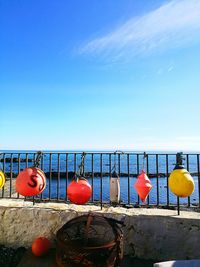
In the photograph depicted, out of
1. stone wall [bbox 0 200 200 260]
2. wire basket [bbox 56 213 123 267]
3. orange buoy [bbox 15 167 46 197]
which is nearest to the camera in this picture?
wire basket [bbox 56 213 123 267]

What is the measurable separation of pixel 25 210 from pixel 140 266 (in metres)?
1.78

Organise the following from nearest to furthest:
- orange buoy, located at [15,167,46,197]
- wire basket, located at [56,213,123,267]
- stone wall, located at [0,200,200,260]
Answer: wire basket, located at [56,213,123,267]
orange buoy, located at [15,167,46,197]
stone wall, located at [0,200,200,260]

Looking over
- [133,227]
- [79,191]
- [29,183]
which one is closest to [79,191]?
[79,191]

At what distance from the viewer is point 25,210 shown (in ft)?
12.4

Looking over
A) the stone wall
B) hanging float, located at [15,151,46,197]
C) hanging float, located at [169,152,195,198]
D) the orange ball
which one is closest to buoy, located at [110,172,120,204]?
the stone wall

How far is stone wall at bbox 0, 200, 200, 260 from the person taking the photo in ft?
11.1

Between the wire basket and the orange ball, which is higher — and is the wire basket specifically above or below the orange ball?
above

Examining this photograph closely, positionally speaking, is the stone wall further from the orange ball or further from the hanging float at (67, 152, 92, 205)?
the hanging float at (67, 152, 92, 205)

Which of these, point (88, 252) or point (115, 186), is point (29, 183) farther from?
point (115, 186)

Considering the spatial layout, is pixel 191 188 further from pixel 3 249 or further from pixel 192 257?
pixel 3 249

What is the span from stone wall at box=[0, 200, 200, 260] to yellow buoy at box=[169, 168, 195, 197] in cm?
60

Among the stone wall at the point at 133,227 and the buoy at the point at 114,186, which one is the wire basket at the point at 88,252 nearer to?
the buoy at the point at 114,186

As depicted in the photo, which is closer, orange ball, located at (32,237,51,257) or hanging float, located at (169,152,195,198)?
hanging float, located at (169,152,195,198)

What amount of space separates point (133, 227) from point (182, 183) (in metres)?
1.02
